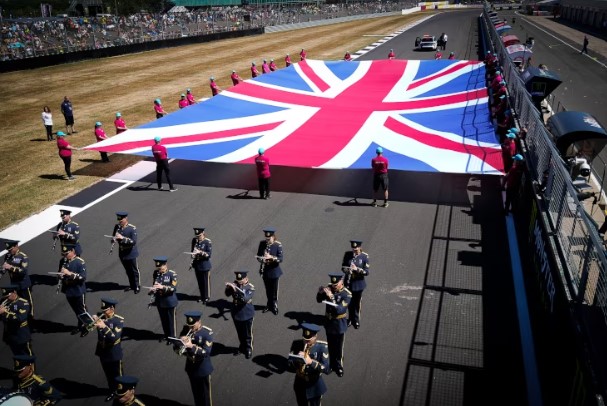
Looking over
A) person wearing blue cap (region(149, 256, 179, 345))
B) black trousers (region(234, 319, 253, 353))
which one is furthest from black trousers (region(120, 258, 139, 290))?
black trousers (region(234, 319, 253, 353))

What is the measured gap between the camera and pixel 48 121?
69.7 ft

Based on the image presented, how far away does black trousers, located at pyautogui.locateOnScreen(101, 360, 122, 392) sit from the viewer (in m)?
7.48

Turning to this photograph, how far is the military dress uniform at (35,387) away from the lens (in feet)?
20.5

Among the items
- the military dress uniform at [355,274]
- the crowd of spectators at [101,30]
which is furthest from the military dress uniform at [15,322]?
the crowd of spectators at [101,30]

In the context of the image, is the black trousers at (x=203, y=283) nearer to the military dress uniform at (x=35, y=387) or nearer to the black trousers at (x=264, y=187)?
the military dress uniform at (x=35, y=387)

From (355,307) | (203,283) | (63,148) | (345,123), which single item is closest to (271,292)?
(203,283)

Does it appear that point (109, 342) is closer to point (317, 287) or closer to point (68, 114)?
point (317, 287)

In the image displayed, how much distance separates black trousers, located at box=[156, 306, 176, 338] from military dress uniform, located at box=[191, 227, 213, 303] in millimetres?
1054

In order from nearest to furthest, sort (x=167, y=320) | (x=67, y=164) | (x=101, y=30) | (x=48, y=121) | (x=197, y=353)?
(x=197, y=353), (x=167, y=320), (x=67, y=164), (x=48, y=121), (x=101, y=30)

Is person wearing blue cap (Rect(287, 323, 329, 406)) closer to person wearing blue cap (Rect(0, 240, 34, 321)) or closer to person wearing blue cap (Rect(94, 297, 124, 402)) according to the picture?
person wearing blue cap (Rect(94, 297, 124, 402))

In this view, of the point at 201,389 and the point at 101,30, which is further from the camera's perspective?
the point at 101,30

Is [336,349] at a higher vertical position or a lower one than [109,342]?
lower

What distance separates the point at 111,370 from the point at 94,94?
2610 centimetres

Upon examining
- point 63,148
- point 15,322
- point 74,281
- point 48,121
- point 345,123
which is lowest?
point 15,322
